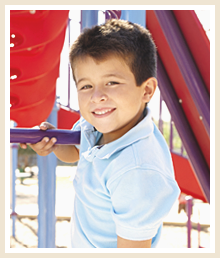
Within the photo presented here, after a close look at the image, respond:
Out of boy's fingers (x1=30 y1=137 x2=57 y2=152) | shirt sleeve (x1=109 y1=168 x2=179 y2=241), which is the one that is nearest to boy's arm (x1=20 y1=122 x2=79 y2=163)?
boy's fingers (x1=30 y1=137 x2=57 y2=152)

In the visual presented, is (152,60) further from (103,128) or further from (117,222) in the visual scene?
(117,222)

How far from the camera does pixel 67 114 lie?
402 cm

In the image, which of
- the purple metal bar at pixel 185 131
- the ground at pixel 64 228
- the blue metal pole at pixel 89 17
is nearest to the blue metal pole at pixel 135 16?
the blue metal pole at pixel 89 17

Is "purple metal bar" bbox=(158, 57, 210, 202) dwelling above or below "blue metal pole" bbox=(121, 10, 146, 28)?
below

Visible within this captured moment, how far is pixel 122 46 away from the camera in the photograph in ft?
2.63

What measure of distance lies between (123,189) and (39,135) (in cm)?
25

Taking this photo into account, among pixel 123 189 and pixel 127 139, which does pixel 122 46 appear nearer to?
pixel 127 139

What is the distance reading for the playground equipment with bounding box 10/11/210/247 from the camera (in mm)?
1362

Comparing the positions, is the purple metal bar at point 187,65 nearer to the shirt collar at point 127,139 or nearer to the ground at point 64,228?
the shirt collar at point 127,139

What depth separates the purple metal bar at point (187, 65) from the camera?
5.13 feet

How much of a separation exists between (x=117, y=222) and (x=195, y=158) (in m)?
1.12

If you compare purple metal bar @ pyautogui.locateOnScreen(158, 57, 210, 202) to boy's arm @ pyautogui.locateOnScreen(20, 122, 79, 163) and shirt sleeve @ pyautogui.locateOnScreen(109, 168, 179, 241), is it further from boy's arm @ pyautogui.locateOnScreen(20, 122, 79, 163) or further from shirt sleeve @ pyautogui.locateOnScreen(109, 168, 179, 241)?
shirt sleeve @ pyautogui.locateOnScreen(109, 168, 179, 241)

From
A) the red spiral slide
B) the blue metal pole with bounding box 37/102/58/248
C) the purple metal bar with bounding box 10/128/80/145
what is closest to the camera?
the purple metal bar with bounding box 10/128/80/145

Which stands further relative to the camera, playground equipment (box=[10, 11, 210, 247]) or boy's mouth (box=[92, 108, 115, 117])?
playground equipment (box=[10, 11, 210, 247])
